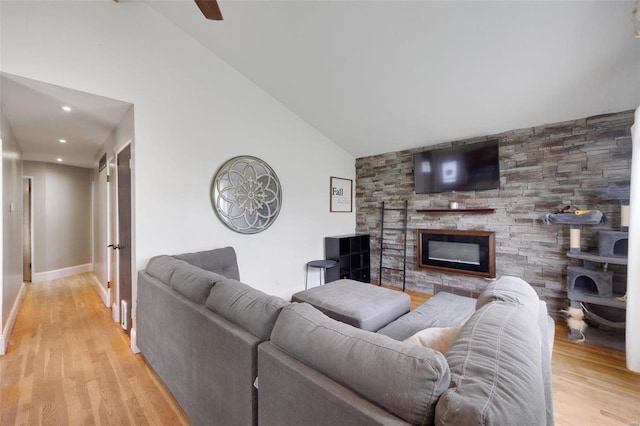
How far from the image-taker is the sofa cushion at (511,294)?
1333mm

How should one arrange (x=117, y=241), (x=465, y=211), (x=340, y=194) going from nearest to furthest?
1. (x=117, y=241)
2. (x=465, y=211)
3. (x=340, y=194)

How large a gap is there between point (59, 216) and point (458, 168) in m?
7.02

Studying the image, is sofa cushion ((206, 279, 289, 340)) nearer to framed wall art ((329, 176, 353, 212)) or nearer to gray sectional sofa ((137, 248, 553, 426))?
gray sectional sofa ((137, 248, 553, 426))

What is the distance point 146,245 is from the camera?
2432 millimetres

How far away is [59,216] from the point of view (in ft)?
16.1

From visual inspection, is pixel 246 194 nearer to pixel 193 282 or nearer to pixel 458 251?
pixel 193 282

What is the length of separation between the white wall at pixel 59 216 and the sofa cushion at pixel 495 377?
260 inches

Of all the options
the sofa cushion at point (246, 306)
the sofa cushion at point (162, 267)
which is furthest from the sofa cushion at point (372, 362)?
the sofa cushion at point (162, 267)

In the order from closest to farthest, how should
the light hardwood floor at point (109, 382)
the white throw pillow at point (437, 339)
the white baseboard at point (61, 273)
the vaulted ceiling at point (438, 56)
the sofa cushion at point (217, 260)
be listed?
the white throw pillow at point (437, 339) < the light hardwood floor at point (109, 382) < the vaulted ceiling at point (438, 56) < the sofa cushion at point (217, 260) < the white baseboard at point (61, 273)

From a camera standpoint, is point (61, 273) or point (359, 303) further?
point (61, 273)

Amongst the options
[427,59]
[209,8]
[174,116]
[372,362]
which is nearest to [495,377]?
[372,362]

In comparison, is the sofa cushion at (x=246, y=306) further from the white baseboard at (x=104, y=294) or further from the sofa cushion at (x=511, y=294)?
the white baseboard at (x=104, y=294)

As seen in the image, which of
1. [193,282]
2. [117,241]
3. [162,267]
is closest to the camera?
[193,282]

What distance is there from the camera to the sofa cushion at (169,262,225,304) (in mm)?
1535
